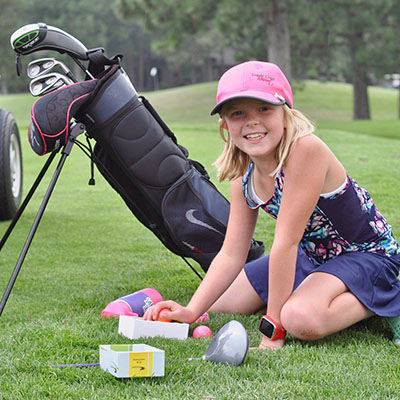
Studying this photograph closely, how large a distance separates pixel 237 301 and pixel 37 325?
98 centimetres

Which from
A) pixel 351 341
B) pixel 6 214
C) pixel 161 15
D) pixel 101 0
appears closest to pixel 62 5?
pixel 101 0

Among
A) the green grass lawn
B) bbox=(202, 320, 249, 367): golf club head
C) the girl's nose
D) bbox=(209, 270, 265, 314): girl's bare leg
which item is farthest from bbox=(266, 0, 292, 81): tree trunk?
bbox=(202, 320, 249, 367): golf club head

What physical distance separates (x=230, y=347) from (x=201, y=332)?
545mm

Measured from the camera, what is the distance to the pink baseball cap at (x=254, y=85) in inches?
108

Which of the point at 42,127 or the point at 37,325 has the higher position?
the point at 42,127

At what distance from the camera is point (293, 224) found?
112 inches

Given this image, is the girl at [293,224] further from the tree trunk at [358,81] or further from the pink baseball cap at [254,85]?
the tree trunk at [358,81]

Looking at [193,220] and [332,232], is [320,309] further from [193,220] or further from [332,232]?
[193,220]

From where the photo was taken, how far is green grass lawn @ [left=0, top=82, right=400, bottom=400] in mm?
2373

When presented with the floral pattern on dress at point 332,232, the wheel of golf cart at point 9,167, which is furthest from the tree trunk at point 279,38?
the floral pattern on dress at point 332,232

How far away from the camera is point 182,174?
3.66 metres

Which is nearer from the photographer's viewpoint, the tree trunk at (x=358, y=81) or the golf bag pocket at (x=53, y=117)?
the golf bag pocket at (x=53, y=117)

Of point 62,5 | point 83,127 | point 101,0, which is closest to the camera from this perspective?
point 83,127

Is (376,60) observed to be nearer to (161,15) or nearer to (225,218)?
(161,15)
